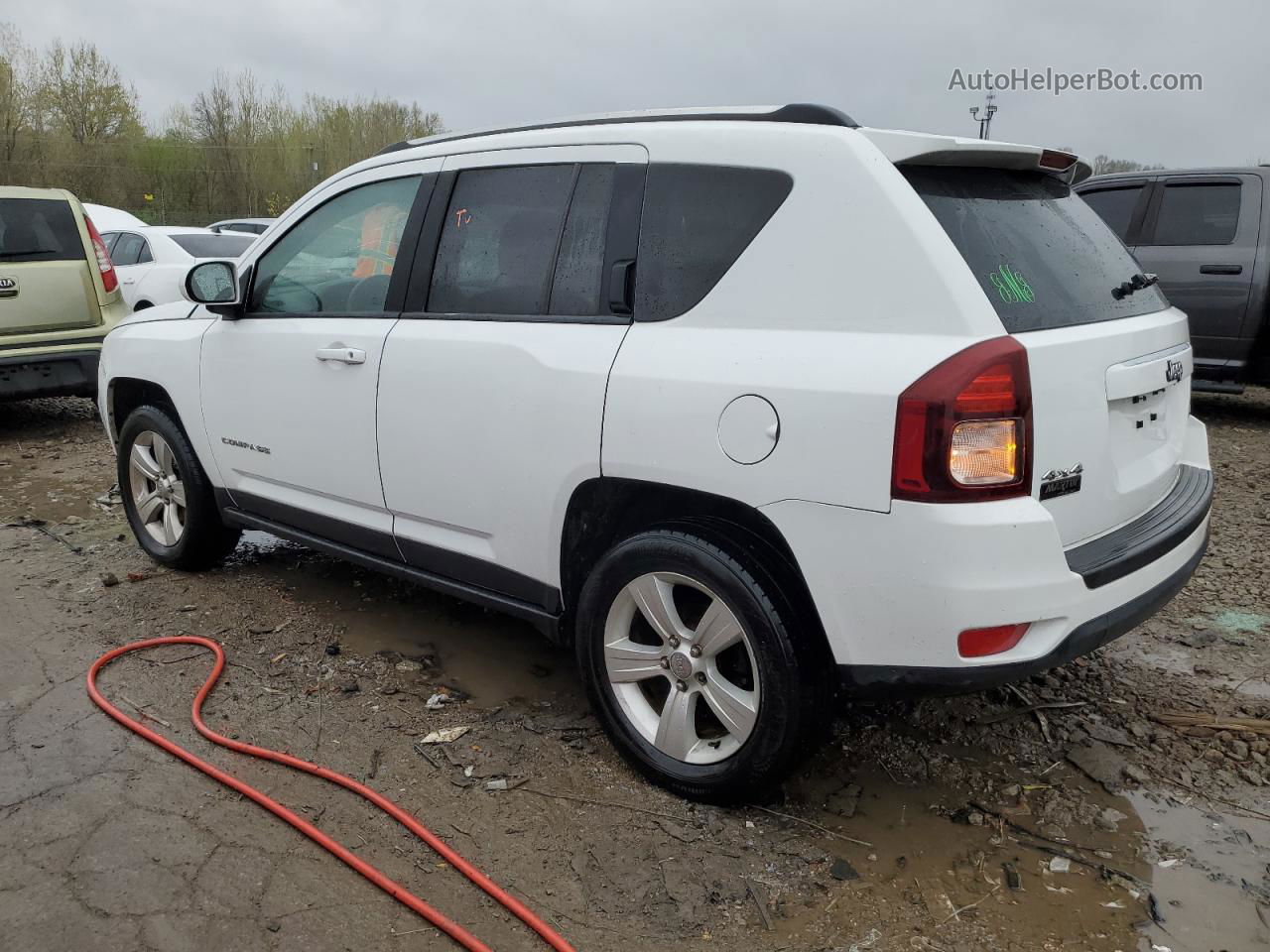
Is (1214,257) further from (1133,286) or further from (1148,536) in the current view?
(1148,536)

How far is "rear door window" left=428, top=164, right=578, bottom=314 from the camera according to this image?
121 inches

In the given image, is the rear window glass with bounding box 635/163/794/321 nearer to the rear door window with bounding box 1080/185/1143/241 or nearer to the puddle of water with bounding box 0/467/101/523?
the puddle of water with bounding box 0/467/101/523

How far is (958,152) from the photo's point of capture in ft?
8.29

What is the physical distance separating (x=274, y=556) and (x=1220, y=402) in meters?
8.19

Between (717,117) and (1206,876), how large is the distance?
2382 mm

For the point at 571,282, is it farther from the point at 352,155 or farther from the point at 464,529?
the point at 352,155

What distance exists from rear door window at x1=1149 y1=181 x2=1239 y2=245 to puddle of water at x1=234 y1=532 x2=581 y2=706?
255 inches

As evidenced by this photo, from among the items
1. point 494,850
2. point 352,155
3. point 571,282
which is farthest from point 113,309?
point 352,155

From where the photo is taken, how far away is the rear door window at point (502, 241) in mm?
3062

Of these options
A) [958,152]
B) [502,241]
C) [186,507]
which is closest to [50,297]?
[186,507]

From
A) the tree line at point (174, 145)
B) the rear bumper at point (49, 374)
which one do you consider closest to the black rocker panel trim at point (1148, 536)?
the rear bumper at point (49, 374)

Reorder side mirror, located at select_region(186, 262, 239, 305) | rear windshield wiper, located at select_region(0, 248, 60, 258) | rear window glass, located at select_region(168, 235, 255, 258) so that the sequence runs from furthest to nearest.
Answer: rear window glass, located at select_region(168, 235, 255, 258), rear windshield wiper, located at select_region(0, 248, 60, 258), side mirror, located at select_region(186, 262, 239, 305)

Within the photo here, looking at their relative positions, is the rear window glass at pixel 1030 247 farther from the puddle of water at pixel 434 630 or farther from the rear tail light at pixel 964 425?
the puddle of water at pixel 434 630

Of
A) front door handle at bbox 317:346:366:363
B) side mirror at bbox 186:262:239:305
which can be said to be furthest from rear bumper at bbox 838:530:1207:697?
side mirror at bbox 186:262:239:305
